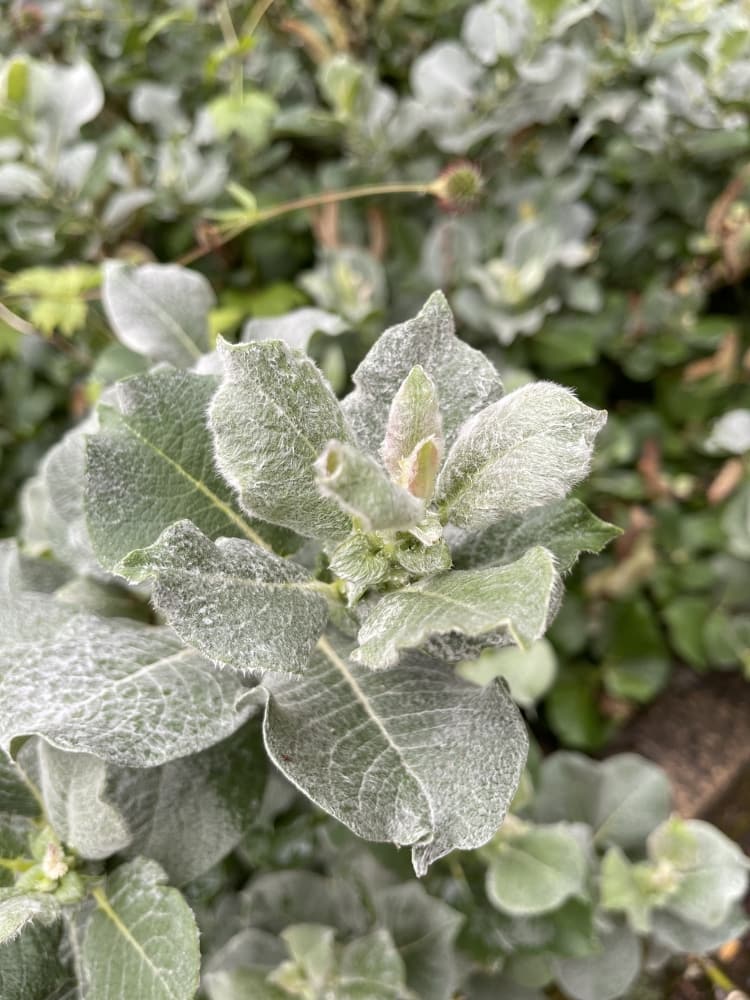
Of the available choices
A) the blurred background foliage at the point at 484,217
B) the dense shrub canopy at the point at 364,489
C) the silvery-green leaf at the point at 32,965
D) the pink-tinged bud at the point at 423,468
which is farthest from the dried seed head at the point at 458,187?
the silvery-green leaf at the point at 32,965

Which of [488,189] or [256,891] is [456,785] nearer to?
[256,891]

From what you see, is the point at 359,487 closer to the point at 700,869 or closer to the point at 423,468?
the point at 423,468

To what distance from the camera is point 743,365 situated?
125 centimetres

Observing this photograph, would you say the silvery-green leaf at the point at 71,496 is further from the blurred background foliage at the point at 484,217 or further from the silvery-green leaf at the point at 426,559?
the blurred background foliage at the point at 484,217

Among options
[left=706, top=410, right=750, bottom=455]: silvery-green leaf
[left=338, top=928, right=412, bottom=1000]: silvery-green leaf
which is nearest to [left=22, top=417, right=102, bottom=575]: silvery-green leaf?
[left=338, top=928, right=412, bottom=1000]: silvery-green leaf

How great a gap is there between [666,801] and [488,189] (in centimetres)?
89

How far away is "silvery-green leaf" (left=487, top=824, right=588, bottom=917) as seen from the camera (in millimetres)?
705

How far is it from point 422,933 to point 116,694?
1.65 ft

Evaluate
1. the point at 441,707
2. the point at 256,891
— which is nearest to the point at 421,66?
the point at 441,707

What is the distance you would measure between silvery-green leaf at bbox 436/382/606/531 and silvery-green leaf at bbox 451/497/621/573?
0.04 metres

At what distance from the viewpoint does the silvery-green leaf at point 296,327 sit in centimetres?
66

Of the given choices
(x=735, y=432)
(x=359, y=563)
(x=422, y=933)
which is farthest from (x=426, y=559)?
(x=735, y=432)

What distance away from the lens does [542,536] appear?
1.53 feet

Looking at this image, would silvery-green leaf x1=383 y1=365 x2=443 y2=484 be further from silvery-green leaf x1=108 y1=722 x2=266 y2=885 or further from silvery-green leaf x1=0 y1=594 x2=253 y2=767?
silvery-green leaf x1=108 y1=722 x2=266 y2=885
